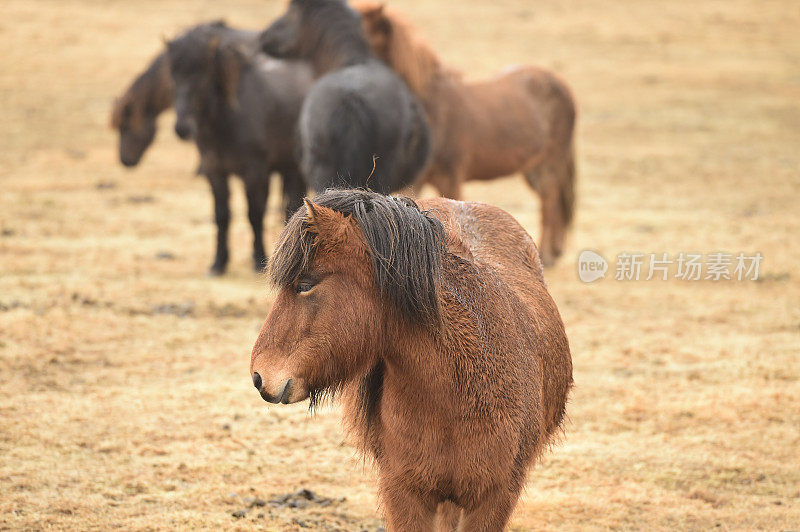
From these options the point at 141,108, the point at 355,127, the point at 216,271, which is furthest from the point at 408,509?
the point at 141,108

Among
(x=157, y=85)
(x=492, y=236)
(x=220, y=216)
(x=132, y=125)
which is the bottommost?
(x=220, y=216)

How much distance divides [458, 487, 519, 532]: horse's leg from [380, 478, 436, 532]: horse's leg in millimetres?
129

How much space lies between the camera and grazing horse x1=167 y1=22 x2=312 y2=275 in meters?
8.19

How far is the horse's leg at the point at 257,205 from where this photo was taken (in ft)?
28.2

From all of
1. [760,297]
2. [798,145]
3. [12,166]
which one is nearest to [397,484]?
[760,297]

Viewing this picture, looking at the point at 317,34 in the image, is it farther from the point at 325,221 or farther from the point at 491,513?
the point at 491,513

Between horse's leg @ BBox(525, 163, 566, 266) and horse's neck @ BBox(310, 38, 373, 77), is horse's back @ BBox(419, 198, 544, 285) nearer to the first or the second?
horse's neck @ BBox(310, 38, 373, 77)

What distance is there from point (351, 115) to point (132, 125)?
3961 mm

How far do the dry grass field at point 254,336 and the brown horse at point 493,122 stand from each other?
85 cm

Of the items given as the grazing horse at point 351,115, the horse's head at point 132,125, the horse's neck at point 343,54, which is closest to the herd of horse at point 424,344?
the grazing horse at point 351,115

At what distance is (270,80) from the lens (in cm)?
891

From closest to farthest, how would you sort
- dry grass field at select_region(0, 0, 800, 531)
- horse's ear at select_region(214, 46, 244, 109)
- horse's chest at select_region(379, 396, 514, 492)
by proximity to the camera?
horse's chest at select_region(379, 396, 514, 492) → dry grass field at select_region(0, 0, 800, 531) → horse's ear at select_region(214, 46, 244, 109)

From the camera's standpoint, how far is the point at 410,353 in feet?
9.29

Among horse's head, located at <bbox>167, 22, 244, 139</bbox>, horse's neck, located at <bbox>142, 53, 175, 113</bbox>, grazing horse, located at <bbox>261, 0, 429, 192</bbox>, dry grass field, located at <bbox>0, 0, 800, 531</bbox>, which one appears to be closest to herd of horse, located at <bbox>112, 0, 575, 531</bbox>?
dry grass field, located at <bbox>0, 0, 800, 531</bbox>
